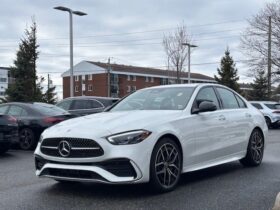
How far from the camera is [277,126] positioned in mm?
24500

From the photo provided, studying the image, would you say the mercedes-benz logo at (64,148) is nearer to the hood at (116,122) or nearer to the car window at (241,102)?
the hood at (116,122)

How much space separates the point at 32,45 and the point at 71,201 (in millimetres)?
32321

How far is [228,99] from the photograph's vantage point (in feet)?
27.1

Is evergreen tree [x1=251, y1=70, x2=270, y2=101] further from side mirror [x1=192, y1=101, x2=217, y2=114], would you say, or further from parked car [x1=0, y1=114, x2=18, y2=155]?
side mirror [x1=192, y1=101, x2=217, y2=114]

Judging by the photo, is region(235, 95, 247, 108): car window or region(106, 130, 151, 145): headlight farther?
region(235, 95, 247, 108): car window

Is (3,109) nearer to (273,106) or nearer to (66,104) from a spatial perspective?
(66,104)

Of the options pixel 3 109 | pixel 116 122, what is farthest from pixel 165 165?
pixel 3 109

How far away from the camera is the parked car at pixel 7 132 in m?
10.5

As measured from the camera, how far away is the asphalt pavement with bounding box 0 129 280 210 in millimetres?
5496

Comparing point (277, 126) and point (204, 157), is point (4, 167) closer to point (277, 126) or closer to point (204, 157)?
point (204, 157)

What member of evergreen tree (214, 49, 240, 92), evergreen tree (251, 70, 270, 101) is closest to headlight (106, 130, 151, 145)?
evergreen tree (251, 70, 270, 101)

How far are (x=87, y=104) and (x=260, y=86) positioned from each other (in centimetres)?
3178

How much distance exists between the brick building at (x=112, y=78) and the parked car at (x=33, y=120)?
6965cm

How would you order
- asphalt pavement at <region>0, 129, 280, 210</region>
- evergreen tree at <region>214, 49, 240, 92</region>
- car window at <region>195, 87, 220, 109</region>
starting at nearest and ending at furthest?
asphalt pavement at <region>0, 129, 280, 210</region> → car window at <region>195, 87, 220, 109</region> → evergreen tree at <region>214, 49, 240, 92</region>
